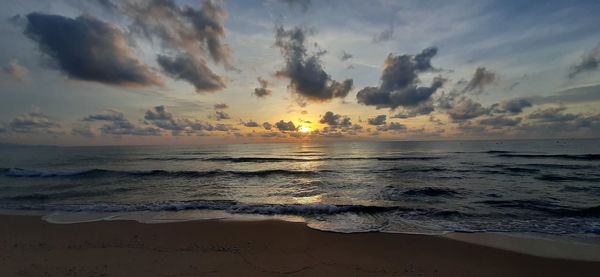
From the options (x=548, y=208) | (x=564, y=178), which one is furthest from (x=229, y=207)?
(x=564, y=178)

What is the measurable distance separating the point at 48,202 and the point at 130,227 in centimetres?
902

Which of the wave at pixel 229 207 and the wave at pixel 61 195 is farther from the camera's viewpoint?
the wave at pixel 61 195

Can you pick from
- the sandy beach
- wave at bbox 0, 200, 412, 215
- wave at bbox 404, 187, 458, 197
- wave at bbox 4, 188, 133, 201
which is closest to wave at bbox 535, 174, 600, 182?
wave at bbox 404, 187, 458, 197

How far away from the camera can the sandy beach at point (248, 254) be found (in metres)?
6.27

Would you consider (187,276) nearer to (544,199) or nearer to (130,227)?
(130,227)

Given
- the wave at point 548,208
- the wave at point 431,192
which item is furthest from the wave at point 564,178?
the wave at point 431,192

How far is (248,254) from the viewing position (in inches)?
283

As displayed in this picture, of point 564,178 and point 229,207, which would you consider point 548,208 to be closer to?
point 564,178

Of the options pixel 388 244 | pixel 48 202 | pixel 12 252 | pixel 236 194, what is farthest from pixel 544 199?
pixel 48 202

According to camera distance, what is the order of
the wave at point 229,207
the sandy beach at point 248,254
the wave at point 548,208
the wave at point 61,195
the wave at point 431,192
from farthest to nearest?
the wave at point 431,192 → the wave at point 61,195 → the wave at point 229,207 → the wave at point 548,208 → the sandy beach at point 248,254

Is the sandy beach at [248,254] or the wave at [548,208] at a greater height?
the sandy beach at [248,254]

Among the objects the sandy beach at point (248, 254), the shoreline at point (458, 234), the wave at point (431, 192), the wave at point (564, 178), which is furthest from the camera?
the wave at point (564, 178)

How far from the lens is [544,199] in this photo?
1463 centimetres

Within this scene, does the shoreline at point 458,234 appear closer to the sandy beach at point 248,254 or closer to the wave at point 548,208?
the sandy beach at point 248,254
